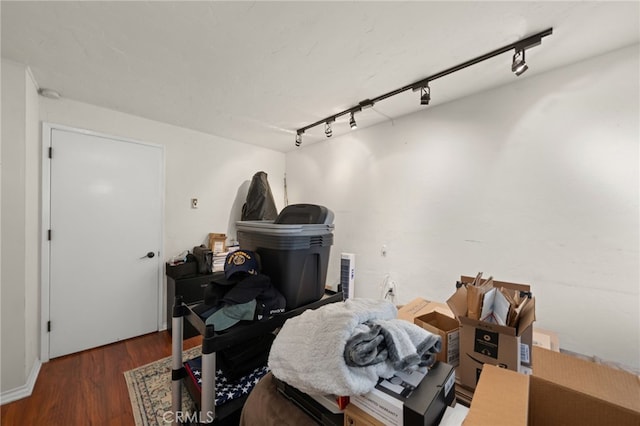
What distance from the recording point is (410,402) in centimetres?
57

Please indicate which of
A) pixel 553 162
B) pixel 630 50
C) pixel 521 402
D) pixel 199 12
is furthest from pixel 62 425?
pixel 630 50

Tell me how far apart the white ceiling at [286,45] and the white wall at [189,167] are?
0.23 metres

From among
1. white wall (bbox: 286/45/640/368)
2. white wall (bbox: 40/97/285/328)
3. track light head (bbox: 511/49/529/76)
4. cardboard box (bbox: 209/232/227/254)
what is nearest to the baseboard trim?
white wall (bbox: 40/97/285/328)

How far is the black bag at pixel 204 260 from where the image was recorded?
2.83 m

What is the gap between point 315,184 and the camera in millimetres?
3602

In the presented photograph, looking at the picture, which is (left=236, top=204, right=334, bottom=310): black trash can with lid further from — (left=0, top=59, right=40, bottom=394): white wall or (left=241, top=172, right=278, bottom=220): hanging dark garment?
(left=241, top=172, right=278, bottom=220): hanging dark garment

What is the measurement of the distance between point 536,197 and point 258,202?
2.88 m

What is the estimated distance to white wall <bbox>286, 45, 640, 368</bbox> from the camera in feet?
5.02

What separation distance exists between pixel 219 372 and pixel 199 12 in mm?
1982

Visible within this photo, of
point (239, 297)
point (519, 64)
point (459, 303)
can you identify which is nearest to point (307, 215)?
point (239, 297)

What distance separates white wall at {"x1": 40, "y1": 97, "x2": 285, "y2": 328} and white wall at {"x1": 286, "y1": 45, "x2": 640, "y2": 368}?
1972 millimetres

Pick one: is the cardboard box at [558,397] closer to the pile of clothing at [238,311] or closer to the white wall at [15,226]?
the pile of clothing at [238,311]

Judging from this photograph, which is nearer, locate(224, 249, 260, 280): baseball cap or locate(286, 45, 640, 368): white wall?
locate(224, 249, 260, 280): baseball cap

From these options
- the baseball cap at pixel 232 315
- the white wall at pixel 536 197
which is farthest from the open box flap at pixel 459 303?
the white wall at pixel 536 197
